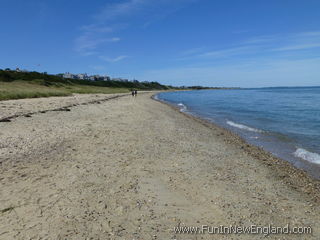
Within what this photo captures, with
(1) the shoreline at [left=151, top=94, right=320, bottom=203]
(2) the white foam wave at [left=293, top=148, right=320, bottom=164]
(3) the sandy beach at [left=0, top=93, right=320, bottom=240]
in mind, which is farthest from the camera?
(2) the white foam wave at [left=293, top=148, right=320, bottom=164]

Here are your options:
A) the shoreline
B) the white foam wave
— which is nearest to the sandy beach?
the shoreline

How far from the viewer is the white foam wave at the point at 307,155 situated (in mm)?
10931

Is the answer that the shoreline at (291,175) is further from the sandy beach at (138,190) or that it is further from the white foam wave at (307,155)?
the white foam wave at (307,155)

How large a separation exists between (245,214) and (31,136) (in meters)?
9.61

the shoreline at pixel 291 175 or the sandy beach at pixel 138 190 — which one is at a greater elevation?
the sandy beach at pixel 138 190

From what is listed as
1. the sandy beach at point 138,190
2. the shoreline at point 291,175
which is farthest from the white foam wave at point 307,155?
the sandy beach at point 138,190

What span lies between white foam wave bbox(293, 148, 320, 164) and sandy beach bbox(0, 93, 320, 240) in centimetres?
161

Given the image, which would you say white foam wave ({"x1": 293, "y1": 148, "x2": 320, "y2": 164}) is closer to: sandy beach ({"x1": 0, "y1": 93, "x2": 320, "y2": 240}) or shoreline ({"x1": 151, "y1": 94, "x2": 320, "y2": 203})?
shoreline ({"x1": 151, "y1": 94, "x2": 320, "y2": 203})

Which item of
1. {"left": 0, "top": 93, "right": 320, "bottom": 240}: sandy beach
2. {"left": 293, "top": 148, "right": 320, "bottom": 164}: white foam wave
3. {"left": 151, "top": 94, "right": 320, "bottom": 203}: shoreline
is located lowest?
{"left": 293, "top": 148, "right": 320, "bottom": 164}: white foam wave

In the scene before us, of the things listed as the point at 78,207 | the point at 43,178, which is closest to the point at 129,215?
the point at 78,207

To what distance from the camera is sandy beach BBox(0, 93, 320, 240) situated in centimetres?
485

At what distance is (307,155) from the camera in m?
11.7

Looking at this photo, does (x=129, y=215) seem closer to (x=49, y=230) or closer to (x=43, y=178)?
(x=49, y=230)

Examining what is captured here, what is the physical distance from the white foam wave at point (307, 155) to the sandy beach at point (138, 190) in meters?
1.61
